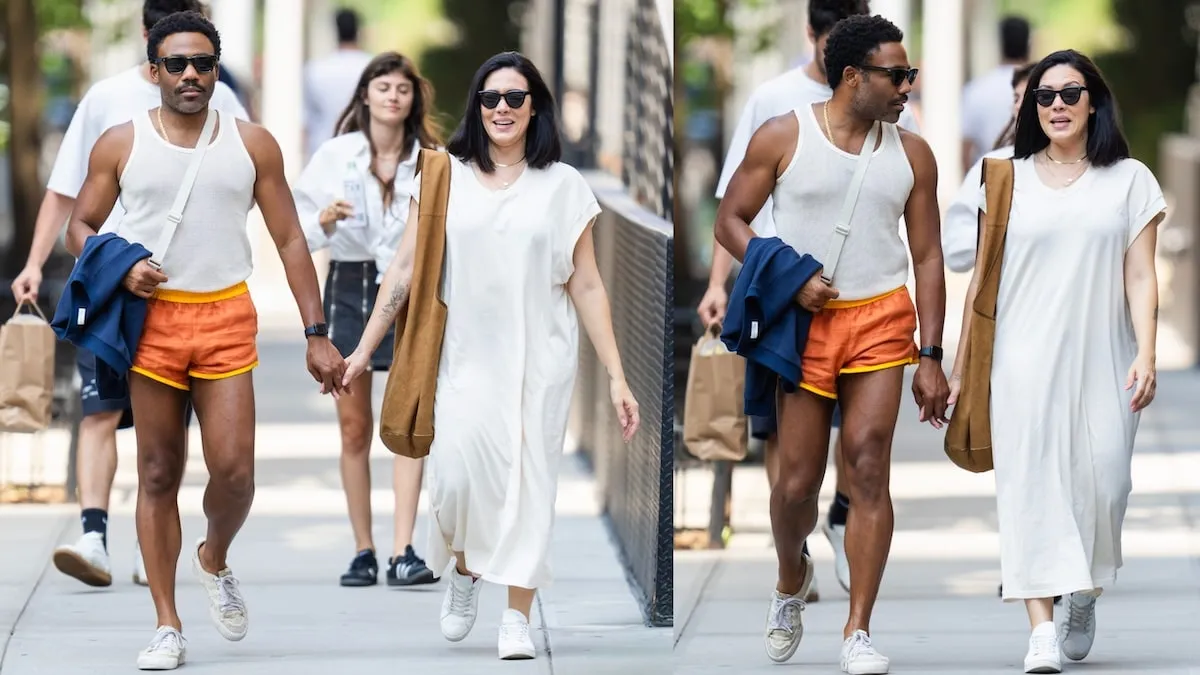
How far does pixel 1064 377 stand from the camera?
721 centimetres

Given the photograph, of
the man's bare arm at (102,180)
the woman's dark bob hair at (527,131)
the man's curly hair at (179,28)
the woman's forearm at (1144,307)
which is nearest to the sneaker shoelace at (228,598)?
the man's bare arm at (102,180)

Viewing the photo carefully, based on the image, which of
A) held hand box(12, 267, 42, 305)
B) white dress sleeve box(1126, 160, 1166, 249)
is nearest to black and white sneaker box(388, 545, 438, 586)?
held hand box(12, 267, 42, 305)

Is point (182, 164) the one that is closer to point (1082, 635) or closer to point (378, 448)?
point (1082, 635)

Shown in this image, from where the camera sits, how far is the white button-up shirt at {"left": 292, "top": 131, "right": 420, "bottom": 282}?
8.70 meters

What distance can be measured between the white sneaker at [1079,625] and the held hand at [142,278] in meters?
3.00

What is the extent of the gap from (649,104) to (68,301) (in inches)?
149

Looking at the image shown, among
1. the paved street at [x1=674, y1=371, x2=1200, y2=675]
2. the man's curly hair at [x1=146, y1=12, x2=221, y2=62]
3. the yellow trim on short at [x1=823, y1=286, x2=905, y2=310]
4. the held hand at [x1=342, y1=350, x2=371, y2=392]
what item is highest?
the man's curly hair at [x1=146, y1=12, x2=221, y2=62]

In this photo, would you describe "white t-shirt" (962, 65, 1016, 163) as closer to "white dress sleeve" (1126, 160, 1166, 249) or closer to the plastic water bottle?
the plastic water bottle

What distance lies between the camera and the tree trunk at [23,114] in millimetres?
21641

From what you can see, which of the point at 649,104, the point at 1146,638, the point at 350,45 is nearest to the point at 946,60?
the point at 350,45

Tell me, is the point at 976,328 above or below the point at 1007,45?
below

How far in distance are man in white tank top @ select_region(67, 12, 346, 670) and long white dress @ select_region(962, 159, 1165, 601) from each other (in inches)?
83.0

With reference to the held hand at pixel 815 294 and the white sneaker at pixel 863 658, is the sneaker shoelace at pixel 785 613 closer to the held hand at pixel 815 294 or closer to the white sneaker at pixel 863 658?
the white sneaker at pixel 863 658

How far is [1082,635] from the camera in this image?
739 cm
